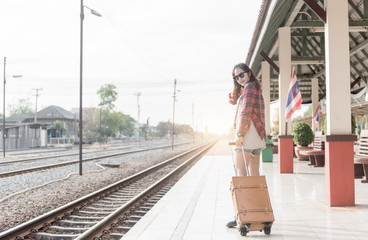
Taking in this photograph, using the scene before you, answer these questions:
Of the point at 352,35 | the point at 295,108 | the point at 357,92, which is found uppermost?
the point at 352,35

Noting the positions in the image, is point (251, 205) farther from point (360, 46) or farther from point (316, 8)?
point (360, 46)

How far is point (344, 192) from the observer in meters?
6.24

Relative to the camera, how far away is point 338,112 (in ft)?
20.6

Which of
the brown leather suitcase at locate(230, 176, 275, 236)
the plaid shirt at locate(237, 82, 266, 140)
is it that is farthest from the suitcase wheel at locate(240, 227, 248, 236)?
the plaid shirt at locate(237, 82, 266, 140)

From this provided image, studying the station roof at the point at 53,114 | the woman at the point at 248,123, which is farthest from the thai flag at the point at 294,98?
the station roof at the point at 53,114

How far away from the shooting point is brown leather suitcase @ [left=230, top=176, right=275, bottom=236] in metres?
4.47

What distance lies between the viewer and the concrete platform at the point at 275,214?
467 cm

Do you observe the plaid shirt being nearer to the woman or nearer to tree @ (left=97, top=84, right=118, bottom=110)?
the woman

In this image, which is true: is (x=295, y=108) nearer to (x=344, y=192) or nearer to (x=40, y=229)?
(x=344, y=192)

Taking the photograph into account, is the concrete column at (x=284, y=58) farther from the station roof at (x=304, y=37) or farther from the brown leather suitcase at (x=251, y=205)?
the brown leather suitcase at (x=251, y=205)

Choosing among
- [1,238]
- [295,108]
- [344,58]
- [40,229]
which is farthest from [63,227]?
[295,108]

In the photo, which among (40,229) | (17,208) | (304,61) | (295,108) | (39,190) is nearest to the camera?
(40,229)

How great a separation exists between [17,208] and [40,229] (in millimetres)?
2498

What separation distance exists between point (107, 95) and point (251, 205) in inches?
3404
